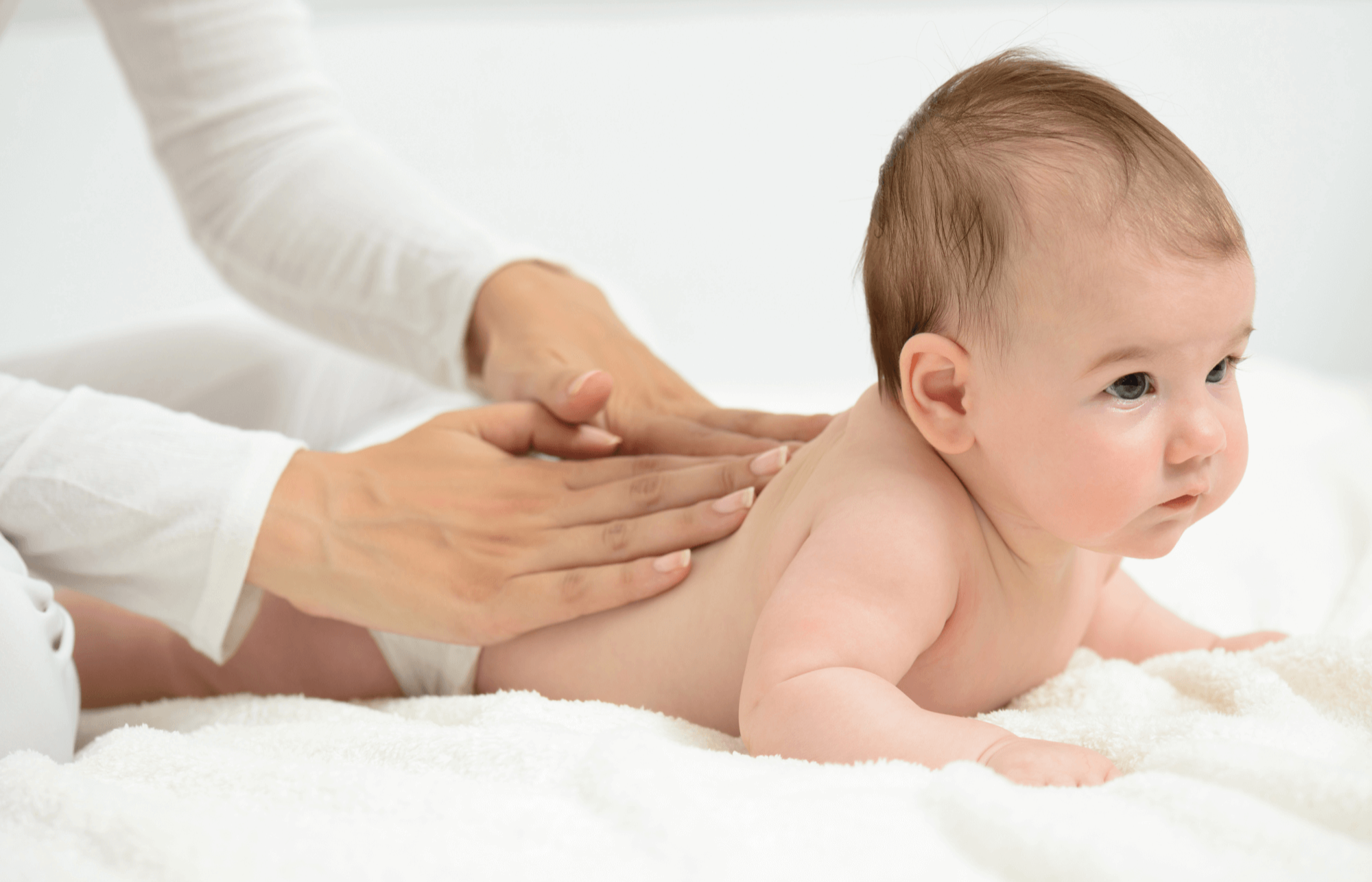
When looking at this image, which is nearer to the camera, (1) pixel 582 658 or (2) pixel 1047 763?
(2) pixel 1047 763

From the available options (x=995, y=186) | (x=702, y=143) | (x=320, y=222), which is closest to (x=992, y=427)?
(x=995, y=186)

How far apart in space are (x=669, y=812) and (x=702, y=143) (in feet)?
5.83

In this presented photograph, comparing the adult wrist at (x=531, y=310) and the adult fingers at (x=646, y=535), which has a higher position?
the adult wrist at (x=531, y=310)

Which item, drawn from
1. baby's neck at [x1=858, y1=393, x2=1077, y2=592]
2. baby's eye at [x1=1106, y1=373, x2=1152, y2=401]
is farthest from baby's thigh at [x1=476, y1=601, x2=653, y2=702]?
baby's eye at [x1=1106, y1=373, x2=1152, y2=401]

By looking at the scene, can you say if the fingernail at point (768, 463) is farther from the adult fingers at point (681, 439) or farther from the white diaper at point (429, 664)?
the white diaper at point (429, 664)

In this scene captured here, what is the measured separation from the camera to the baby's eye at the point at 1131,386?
0.62m

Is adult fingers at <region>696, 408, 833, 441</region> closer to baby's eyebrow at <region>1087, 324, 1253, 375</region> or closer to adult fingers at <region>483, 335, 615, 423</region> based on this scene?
adult fingers at <region>483, 335, 615, 423</region>

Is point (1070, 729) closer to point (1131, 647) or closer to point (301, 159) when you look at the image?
point (1131, 647)

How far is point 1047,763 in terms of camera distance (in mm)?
549

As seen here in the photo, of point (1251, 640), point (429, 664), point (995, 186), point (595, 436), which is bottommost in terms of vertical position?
point (1251, 640)

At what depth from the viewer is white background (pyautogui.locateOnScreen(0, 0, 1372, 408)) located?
1.95 meters

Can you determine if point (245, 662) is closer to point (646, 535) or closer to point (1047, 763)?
point (646, 535)

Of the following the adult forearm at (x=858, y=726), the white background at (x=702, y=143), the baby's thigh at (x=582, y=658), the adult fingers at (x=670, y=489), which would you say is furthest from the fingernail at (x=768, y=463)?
the white background at (x=702, y=143)

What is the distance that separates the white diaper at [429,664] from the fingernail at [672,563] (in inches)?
6.8
